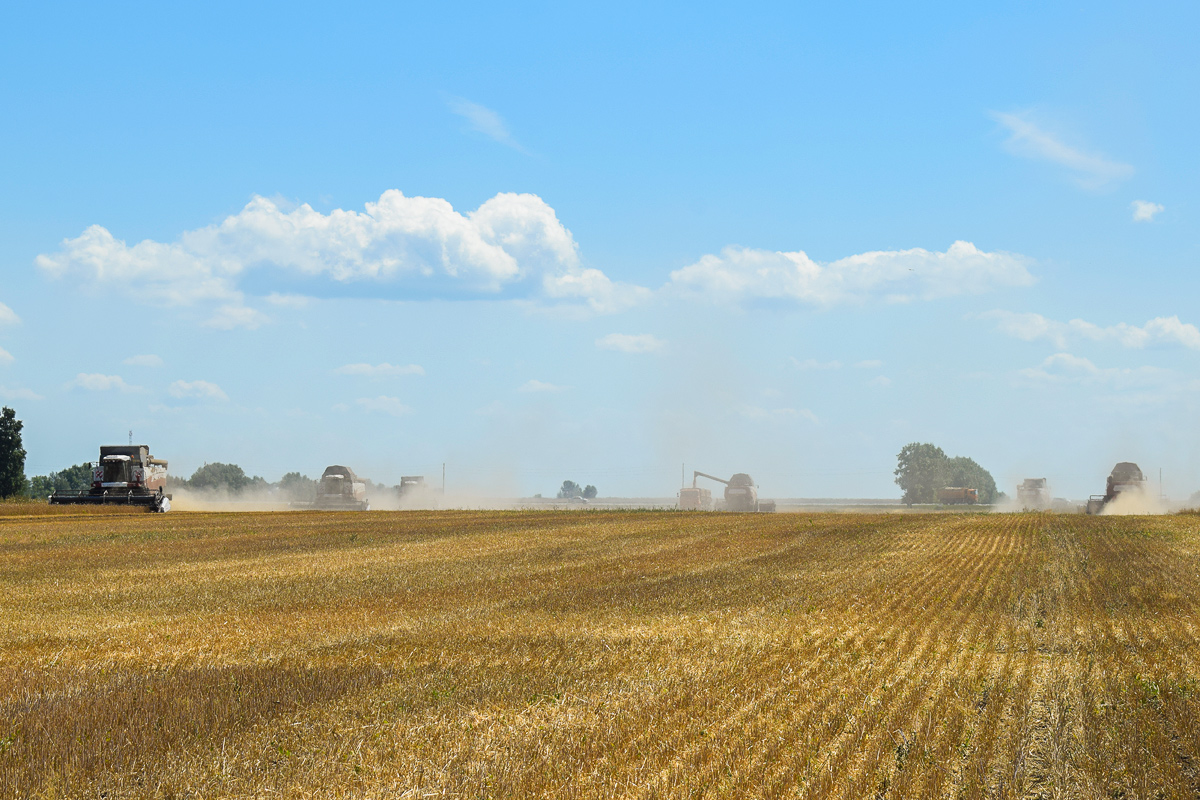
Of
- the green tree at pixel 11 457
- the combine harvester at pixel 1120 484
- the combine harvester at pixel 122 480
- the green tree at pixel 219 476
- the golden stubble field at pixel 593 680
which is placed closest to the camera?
the golden stubble field at pixel 593 680

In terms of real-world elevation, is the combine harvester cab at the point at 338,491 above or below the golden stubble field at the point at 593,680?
above

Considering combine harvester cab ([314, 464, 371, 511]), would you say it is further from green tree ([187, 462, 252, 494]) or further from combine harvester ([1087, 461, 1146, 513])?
green tree ([187, 462, 252, 494])

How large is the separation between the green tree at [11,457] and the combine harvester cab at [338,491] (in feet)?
102

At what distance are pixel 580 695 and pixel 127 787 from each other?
5200 mm

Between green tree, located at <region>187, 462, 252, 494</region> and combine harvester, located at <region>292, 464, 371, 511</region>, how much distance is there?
101895 mm

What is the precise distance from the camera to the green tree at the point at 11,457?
9112 cm

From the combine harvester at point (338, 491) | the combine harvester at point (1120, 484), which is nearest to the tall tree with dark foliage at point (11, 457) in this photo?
the combine harvester at point (338, 491)

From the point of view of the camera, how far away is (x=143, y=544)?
35.0 meters

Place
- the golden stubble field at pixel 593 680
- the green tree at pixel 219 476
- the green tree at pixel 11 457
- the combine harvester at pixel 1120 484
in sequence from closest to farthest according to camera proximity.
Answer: the golden stubble field at pixel 593 680, the combine harvester at pixel 1120 484, the green tree at pixel 11 457, the green tree at pixel 219 476

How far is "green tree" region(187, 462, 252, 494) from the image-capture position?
7078 inches

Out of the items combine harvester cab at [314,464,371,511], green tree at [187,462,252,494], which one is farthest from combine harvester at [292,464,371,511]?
green tree at [187,462,252,494]

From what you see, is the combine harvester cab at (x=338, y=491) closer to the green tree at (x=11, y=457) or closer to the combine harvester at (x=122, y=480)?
the combine harvester at (x=122, y=480)

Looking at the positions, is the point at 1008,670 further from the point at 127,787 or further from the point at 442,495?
the point at 442,495

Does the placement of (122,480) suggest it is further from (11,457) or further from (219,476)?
(219,476)
